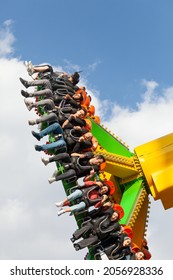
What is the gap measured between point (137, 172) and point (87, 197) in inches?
93.0

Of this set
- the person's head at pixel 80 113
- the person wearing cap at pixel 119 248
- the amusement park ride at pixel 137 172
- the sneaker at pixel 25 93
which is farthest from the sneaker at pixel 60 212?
the sneaker at pixel 25 93

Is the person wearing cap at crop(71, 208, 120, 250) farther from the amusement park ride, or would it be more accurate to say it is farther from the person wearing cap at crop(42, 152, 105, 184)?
the amusement park ride

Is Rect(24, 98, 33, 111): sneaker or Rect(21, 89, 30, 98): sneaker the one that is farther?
Rect(21, 89, 30, 98): sneaker

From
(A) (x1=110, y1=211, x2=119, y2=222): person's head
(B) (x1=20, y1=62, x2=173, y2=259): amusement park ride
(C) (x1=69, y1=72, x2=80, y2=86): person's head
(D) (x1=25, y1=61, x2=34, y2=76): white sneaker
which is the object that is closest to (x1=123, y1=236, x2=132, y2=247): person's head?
(A) (x1=110, y1=211, x2=119, y2=222): person's head

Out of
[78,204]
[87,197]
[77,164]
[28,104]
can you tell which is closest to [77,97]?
[28,104]

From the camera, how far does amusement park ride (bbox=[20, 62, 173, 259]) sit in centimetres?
1248

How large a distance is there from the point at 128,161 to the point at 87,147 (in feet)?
5.04

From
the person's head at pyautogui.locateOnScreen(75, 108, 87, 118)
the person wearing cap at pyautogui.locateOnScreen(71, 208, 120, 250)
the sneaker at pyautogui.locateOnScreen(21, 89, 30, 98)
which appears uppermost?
the sneaker at pyautogui.locateOnScreen(21, 89, 30, 98)

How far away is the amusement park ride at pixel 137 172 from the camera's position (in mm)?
12477

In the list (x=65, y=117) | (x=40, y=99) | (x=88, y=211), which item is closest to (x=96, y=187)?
(x=88, y=211)

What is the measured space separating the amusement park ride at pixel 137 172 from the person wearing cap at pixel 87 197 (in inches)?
35.0

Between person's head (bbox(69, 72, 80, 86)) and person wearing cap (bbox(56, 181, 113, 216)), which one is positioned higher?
person's head (bbox(69, 72, 80, 86))

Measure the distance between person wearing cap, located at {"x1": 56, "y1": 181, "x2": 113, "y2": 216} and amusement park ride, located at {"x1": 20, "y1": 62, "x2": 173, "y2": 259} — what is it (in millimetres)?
888

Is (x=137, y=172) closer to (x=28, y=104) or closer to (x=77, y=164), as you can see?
(x=77, y=164)
